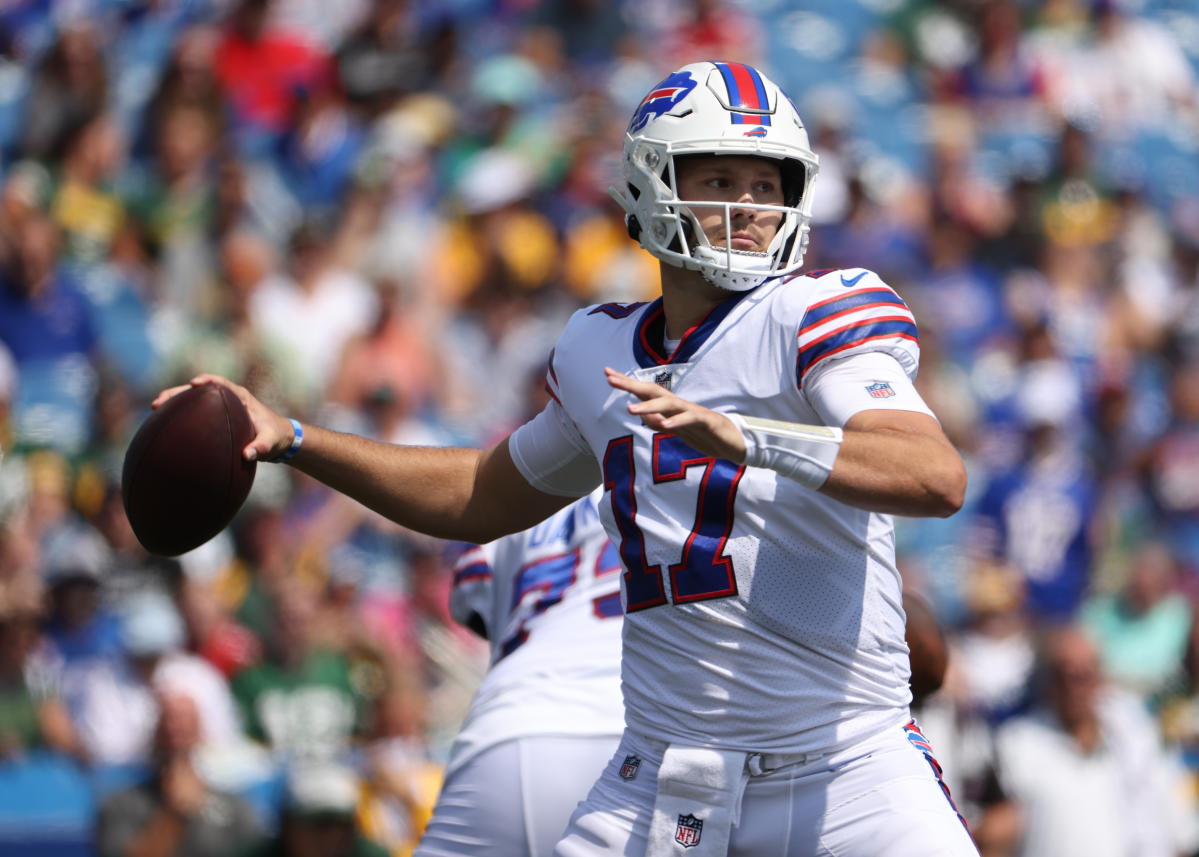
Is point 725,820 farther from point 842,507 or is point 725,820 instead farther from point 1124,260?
point 1124,260

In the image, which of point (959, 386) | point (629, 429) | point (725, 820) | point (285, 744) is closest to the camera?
point (725, 820)

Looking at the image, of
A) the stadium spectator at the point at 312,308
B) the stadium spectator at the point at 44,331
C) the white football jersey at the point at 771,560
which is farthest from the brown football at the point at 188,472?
the stadium spectator at the point at 312,308

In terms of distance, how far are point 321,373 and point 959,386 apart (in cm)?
339

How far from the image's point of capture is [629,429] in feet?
10.1

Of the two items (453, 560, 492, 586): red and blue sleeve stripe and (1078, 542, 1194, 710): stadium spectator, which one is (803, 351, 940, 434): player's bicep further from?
(1078, 542, 1194, 710): stadium spectator

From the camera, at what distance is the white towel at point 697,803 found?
288 centimetres

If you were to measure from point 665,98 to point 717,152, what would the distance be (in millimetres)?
211

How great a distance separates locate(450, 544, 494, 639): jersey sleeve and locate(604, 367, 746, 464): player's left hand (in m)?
1.98

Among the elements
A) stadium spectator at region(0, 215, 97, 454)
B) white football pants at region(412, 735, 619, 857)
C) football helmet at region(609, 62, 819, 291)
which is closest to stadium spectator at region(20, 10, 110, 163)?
stadium spectator at region(0, 215, 97, 454)

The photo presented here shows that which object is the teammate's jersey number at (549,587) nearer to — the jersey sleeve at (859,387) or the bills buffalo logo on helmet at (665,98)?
the bills buffalo logo on helmet at (665,98)

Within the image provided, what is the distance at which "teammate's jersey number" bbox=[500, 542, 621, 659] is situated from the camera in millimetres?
4145

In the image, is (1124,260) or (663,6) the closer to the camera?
(1124,260)

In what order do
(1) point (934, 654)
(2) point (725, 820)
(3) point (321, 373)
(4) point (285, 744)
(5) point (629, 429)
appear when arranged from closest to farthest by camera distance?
(2) point (725, 820) → (5) point (629, 429) → (1) point (934, 654) → (4) point (285, 744) → (3) point (321, 373)

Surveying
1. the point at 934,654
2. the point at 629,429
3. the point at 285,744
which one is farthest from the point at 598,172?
the point at 629,429
